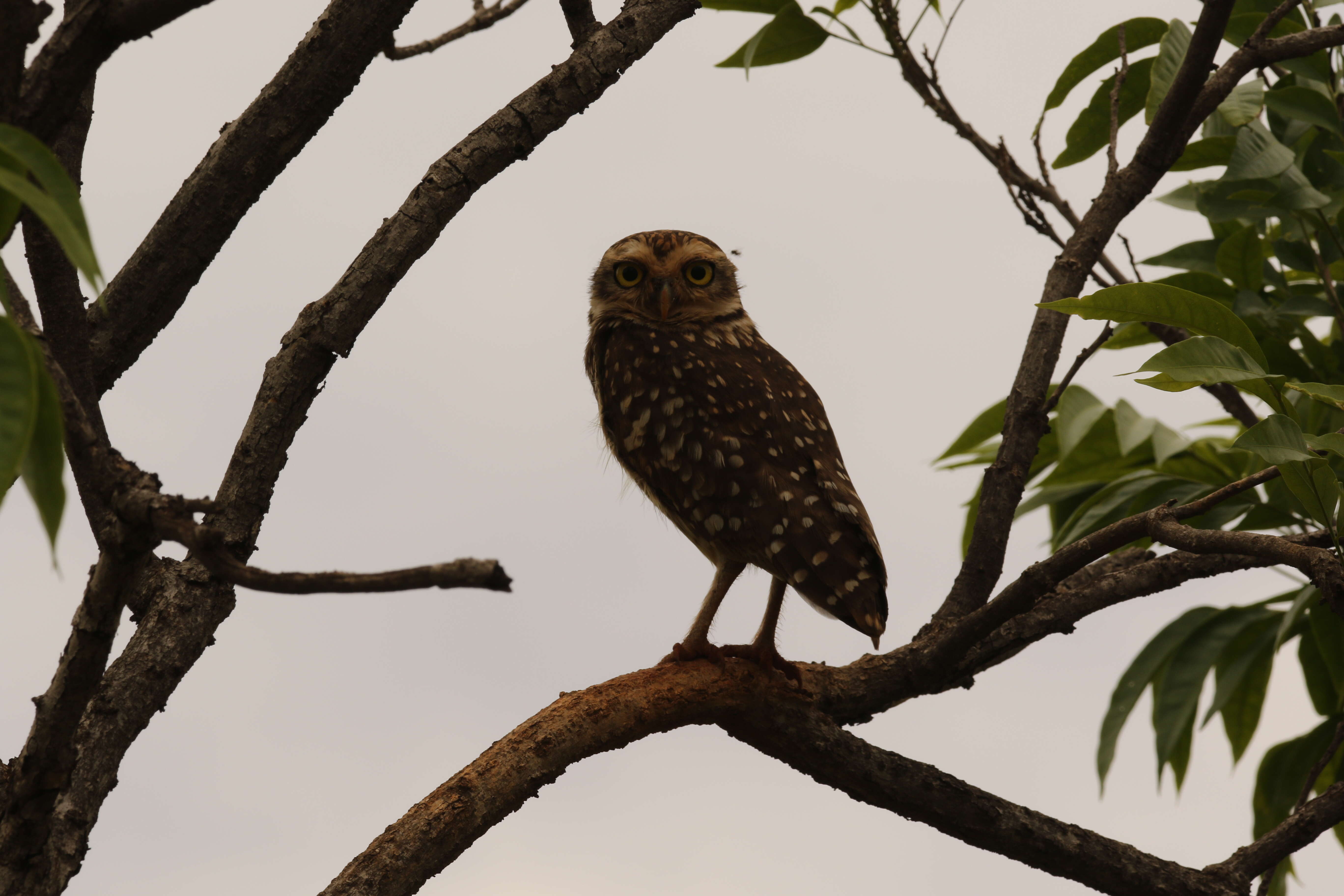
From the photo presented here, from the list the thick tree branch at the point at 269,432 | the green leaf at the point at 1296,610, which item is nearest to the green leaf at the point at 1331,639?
the green leaf at the point at 1296,610

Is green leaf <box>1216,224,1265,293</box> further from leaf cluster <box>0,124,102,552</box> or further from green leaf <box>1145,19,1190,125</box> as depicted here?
leaf cluster <box>0,124,102,552</box>

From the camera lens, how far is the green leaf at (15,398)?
961 mm

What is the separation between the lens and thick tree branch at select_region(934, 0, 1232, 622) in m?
3.47

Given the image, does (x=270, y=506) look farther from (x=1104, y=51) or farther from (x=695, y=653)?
(x=1104, y=51)


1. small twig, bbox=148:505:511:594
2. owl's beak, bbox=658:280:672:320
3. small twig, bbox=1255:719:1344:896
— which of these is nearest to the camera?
small twig, bbox=148:505:511:594

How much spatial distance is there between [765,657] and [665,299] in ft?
4.61

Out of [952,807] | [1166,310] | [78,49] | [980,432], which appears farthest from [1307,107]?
[78,49]

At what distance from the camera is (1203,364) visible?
201 cm

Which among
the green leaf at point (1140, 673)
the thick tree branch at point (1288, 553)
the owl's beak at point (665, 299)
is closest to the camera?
the thick tree branch at point (1288, 553)

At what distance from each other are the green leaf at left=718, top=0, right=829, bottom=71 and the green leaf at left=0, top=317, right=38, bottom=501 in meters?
3.30

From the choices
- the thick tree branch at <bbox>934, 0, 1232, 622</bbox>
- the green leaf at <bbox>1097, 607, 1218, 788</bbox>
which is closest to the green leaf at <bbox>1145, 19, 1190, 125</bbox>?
→ the thick tree branch at <bbox>934, 0, 1232, 622</bbox>

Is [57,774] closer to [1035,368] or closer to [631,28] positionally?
[631,28]

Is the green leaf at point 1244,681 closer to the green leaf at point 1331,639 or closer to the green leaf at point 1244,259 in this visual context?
the green leaf at point 1331,639

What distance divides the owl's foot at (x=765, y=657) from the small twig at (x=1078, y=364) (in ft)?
4.23
